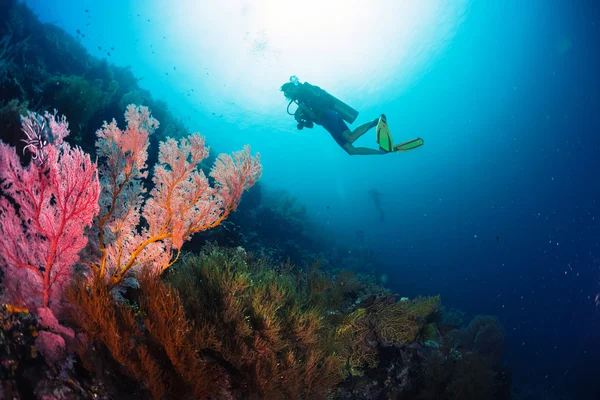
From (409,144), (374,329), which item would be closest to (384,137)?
(409,144)

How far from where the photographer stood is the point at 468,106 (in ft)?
298

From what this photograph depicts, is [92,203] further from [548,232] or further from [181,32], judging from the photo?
[548,232]

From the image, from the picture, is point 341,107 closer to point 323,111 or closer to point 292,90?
point 323,111

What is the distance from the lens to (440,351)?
667cm

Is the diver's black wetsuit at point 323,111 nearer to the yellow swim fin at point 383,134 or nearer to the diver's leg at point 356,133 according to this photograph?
the diver's leg at point 356,133

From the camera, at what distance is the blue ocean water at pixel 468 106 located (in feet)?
141

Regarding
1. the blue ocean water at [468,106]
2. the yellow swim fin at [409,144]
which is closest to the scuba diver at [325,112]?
the yellow swim fin at [409,144]

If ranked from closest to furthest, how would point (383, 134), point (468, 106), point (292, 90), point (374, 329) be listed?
point (374, 329), point (383, 134), point (292, 90), point (468, 106)

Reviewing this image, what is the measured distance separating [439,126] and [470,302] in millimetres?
80535

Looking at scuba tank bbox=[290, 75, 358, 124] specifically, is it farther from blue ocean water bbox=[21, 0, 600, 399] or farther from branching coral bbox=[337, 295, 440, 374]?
blue ocean water bbox=[21, 0, 600, 399]

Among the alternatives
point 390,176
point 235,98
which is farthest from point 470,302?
point 390,176

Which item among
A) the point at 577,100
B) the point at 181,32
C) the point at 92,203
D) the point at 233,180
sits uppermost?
the point at 181,32

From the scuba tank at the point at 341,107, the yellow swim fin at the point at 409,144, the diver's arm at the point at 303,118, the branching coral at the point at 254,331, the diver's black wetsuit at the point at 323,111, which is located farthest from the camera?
the diver's arm at the point at 303,118

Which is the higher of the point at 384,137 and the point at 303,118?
the point at 303,118
